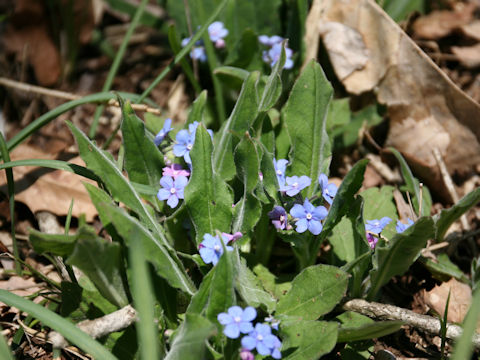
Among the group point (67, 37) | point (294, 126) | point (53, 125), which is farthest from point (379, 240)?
point (67, 37)

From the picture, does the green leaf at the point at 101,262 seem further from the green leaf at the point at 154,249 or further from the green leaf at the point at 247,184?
the green leaf at the point at 247,184

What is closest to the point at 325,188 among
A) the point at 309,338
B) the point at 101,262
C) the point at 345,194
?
the point at 345,194

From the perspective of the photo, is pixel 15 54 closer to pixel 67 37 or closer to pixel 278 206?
pixel 67 37

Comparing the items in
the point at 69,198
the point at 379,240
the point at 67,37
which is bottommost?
the point at 69,198

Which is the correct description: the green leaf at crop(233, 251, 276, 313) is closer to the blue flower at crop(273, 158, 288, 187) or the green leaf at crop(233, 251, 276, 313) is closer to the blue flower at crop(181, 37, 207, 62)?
the blue flower at crop(273, 158, 288, 187)

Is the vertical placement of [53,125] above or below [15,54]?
below

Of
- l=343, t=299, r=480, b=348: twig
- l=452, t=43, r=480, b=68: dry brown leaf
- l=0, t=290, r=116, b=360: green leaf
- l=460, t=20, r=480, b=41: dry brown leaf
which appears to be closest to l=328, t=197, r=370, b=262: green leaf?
l=343, t=299, r=480, b=348: twig

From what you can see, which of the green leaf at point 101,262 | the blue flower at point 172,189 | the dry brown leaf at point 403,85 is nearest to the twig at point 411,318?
the blue flower at point 172,189

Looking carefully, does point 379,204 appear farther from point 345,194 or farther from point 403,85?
point 403,85
